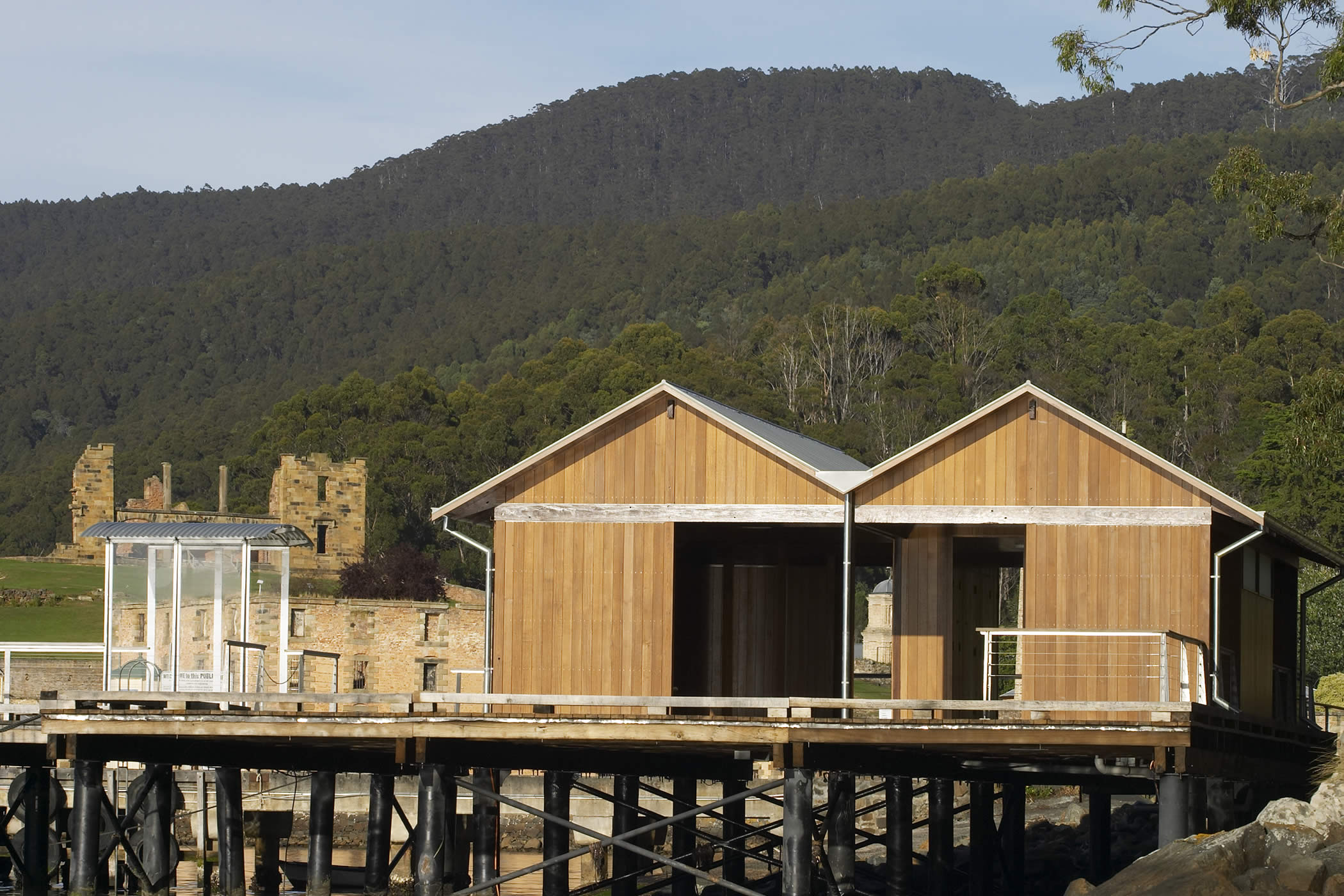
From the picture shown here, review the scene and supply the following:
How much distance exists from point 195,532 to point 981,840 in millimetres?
12451

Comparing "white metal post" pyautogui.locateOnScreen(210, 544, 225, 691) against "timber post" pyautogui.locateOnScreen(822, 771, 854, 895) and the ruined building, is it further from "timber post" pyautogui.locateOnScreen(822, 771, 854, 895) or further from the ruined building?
the ruined building

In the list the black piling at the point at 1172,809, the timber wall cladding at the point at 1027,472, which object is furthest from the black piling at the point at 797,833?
the timber wall cladding at the point at 1027,472

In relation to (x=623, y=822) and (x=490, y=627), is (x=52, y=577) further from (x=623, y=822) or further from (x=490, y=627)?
(x=623, y=822)

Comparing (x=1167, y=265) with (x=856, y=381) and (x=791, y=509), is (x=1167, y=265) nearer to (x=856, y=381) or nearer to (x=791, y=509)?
(x=856, y=381)

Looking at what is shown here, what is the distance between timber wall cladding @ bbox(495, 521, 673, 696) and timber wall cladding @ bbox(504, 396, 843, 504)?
0.44m

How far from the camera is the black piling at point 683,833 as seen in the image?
23.3 metres

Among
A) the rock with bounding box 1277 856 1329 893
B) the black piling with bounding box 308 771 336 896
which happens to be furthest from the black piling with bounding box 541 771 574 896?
the rock with bounding box 1277 856 1329 893

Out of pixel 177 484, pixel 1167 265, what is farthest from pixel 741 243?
pixel 177 484

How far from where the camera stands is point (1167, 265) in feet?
409

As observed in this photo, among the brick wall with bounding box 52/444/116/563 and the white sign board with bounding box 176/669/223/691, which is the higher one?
the brick wall with bounding box 52/444/116/563

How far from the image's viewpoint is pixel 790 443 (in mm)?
25859

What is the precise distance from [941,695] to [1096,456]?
12.4 ft

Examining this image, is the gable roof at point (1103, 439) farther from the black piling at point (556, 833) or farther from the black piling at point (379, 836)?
the black piling at point (379, 836)

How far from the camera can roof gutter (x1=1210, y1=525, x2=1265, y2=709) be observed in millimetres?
22094
